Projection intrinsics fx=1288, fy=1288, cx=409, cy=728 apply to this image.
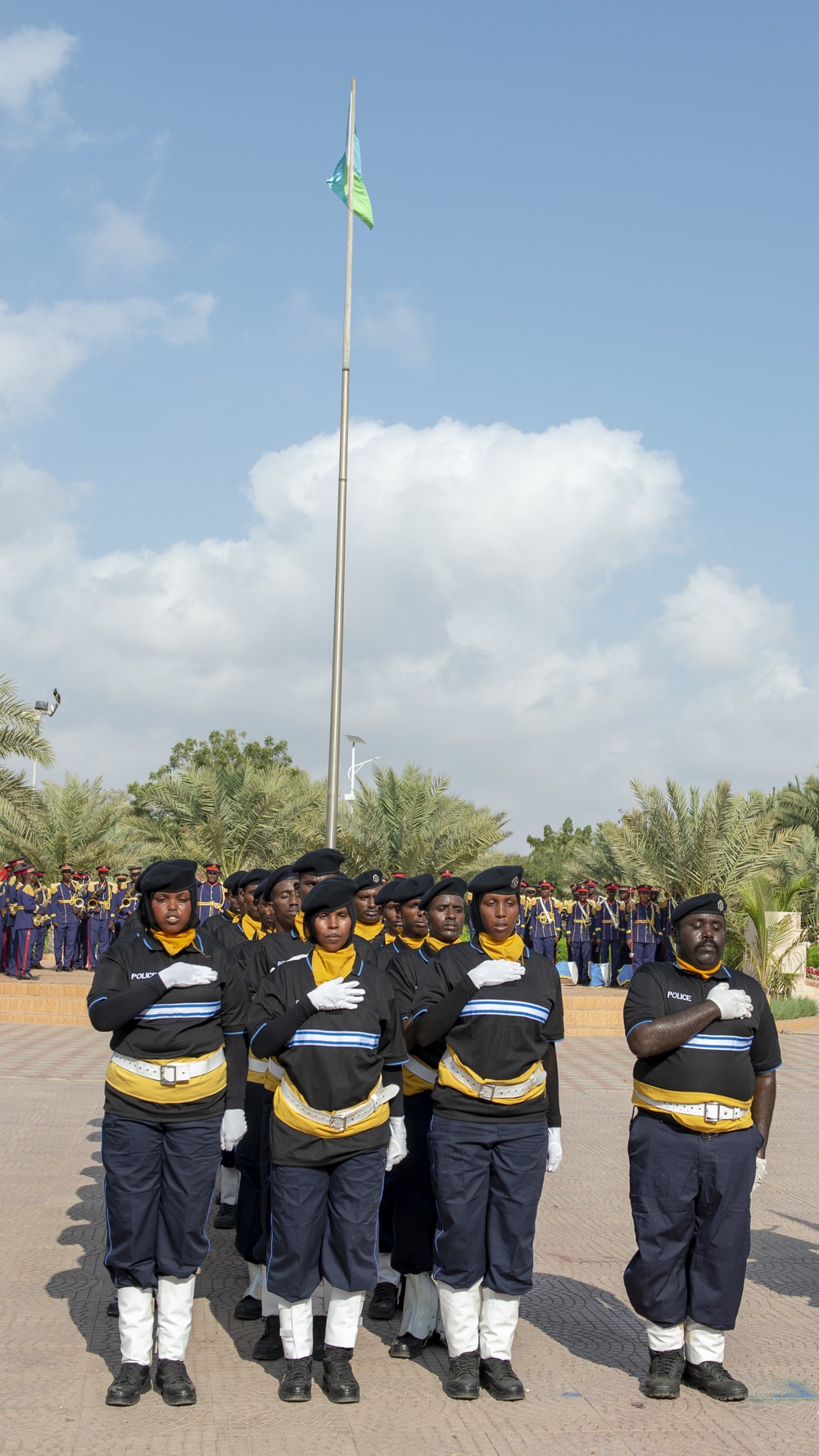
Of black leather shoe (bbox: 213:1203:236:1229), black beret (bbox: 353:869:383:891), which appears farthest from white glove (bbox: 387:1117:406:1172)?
black leather shoe (bbox: 213:1203:236:1229)

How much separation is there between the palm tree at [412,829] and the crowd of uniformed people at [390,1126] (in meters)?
19.3

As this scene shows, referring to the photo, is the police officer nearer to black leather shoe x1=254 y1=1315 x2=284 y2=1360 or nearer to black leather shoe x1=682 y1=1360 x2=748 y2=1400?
black leather shoe x1=682 y1=1360 x2=748 y2=1400

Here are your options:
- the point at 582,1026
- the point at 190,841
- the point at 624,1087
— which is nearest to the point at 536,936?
the point at 582,1026

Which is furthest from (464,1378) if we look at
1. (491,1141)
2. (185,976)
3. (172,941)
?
(172,941)

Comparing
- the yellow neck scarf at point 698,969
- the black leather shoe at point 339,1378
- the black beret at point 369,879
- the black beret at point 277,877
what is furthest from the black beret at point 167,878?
the black beret at point 369,879

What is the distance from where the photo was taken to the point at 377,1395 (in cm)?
463

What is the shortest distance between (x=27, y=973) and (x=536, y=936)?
340 inches

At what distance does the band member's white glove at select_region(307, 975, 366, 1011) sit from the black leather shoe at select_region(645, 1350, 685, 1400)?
170cm

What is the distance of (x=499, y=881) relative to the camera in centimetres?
499

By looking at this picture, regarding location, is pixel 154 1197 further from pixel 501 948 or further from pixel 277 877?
pixel 277 877

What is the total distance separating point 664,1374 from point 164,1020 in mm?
2229

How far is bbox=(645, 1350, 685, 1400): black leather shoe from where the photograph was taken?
15.2ft

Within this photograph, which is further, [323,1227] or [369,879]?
[369,879]

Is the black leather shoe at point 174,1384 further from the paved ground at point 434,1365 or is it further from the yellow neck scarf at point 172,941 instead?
the yellow neck scarf at point 172,941
